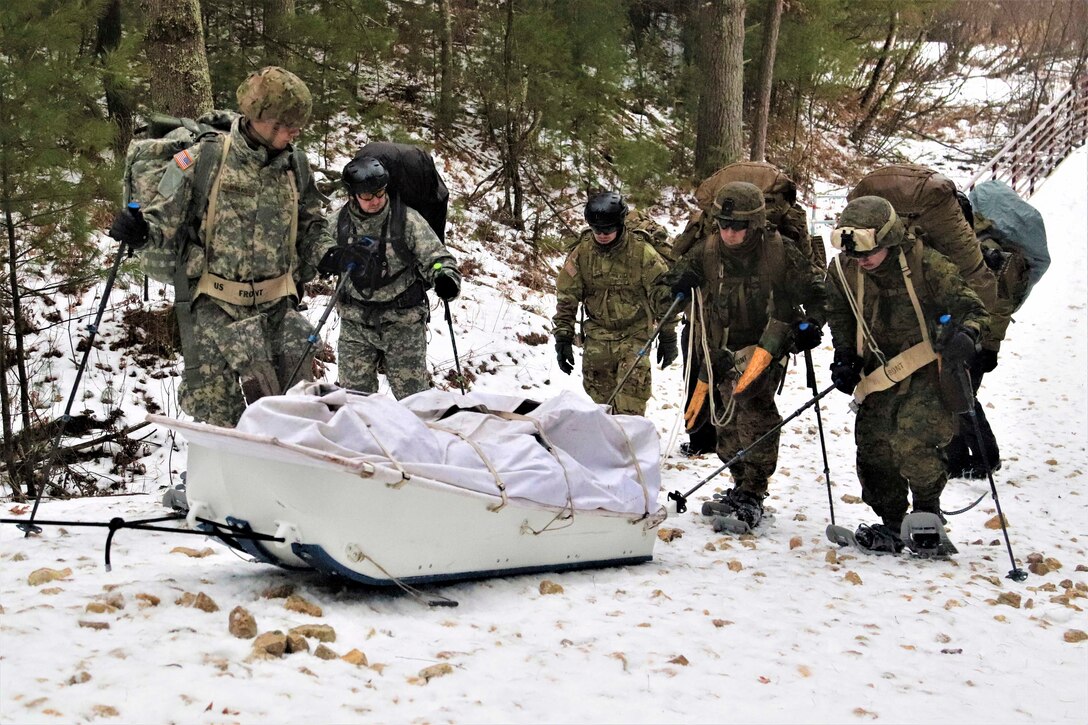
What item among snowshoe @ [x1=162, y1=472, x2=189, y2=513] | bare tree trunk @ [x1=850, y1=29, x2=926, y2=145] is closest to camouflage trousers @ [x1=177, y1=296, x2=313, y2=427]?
snowshoe @ [x1=162, y1=472, x2=189, y2=513]

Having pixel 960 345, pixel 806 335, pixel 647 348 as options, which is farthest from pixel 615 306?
pixel 960 345

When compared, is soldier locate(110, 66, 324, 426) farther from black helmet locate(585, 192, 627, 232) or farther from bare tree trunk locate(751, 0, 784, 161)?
bare tree trunk locate(751, 0, 784, 161)

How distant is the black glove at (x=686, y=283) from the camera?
6547mm

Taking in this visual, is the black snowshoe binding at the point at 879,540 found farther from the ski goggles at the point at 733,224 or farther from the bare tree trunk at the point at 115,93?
the bare tree trunk at the point at 115,93

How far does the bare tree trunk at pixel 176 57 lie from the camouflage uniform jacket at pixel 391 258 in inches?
71.4

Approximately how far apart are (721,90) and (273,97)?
1041cm

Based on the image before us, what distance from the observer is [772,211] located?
6629mm

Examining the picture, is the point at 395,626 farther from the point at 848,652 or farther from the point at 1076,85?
the point at 1076,85

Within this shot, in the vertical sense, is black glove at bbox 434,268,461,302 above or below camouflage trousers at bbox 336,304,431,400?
above

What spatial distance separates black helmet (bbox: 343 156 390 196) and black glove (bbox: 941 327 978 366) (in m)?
3.37

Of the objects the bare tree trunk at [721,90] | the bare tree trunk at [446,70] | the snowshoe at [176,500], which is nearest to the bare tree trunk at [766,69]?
the bare tree trunk at [721,90]

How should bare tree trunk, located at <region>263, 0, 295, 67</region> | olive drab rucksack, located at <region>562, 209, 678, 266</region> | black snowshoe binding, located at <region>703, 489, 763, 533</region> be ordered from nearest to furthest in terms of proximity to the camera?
black snowshoe binding, located at <region>703, 489, 763, 533</region> < olive drab rucksack, located at <region>562, 209, 678, 266</region> < bare tree trunk, located at <region>263, 0, 295, 67</region>

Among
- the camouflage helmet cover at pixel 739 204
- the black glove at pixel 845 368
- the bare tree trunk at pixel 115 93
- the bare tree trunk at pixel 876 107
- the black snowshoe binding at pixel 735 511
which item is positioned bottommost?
the black snowshoe binding at pixel 735 511

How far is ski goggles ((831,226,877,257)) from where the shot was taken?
559 cm
